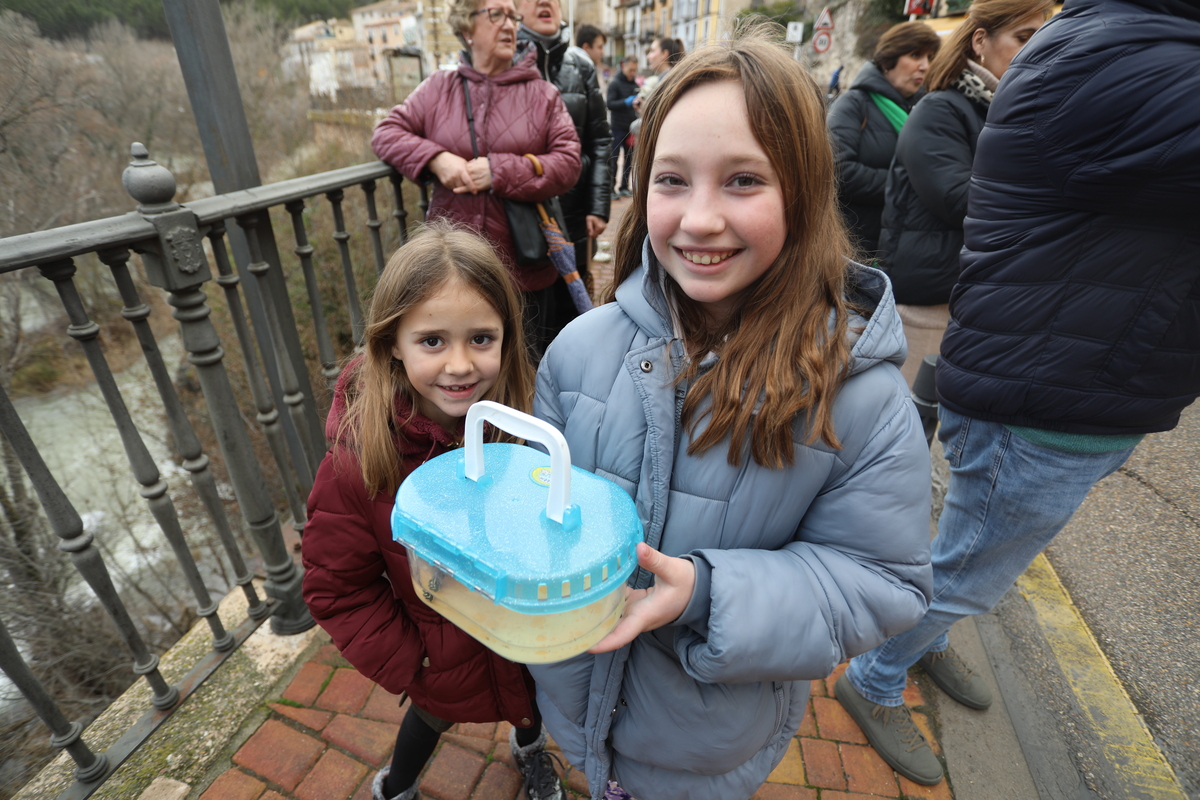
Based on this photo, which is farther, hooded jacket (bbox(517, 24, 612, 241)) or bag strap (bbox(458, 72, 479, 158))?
hooded jacket (bbox(517, 24, 612, 241))

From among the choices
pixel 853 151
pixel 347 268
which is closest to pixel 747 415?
pixel 347 268

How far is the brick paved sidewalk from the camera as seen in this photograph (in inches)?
74.5

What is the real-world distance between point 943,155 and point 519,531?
2.51m

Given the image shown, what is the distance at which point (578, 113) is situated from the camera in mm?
3523

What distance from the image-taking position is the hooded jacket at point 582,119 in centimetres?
346

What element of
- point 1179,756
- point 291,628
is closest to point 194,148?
point 291,628

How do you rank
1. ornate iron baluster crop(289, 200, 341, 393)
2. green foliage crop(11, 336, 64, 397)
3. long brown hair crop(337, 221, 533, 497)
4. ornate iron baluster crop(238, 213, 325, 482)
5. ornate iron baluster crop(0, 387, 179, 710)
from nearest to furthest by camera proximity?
long brown hair crop(337, 221, 533, 497)
ornate iron baluster crop(0, 387, 179, 710)
ornate iron baluster crop(238, 213, 325, 482)
ornate iron baluster crop(289, 200, 341, 393)
green foliage crop(11, 336, 64, 397)

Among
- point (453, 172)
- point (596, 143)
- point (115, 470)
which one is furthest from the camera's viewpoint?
point (115, 470)

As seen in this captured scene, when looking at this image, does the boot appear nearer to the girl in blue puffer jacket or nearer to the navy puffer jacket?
the girl in blue puffer jacket

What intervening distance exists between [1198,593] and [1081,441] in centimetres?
204

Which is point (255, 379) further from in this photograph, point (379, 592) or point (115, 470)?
point (115, 470)

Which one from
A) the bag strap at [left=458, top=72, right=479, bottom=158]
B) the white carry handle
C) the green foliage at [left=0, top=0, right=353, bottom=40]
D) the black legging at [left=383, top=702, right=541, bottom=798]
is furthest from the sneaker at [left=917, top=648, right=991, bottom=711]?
the green foliage at [left=0, top=0, right=353, bottom=40]

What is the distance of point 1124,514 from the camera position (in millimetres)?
3283

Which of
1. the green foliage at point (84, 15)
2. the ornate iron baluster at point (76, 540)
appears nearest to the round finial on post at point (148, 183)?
the ornate iron baluster at point (76, 540)
